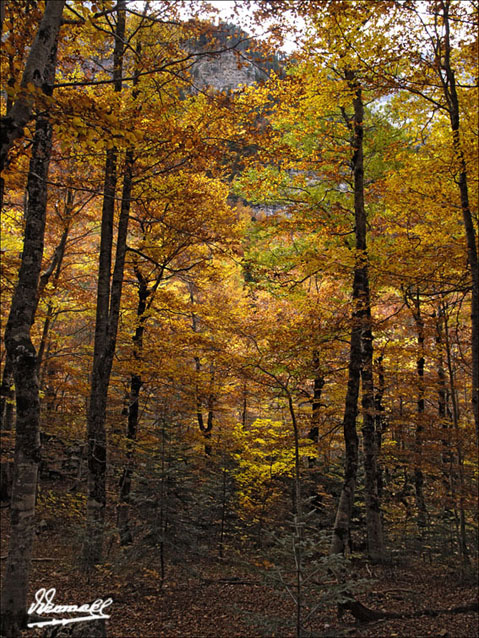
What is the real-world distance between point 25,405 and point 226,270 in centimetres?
841

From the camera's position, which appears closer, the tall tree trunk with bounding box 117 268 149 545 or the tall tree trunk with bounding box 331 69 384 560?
the tall tree trunk with bounding box 331 69 384 560

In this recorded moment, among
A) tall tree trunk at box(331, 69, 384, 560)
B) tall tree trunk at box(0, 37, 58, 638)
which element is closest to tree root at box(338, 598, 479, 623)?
tall tree trunk at box(331, 69, 384, 560)

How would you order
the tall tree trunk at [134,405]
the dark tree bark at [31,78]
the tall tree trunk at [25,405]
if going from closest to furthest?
1. the dark tree bark at [31,78]
2. the tall tree trunk at [25,405]
3. the tall tree trunk at [134,405]

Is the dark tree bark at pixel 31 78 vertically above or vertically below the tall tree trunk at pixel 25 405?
above

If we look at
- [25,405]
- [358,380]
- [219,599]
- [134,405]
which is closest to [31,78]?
[25,405]

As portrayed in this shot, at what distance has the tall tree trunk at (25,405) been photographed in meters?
4.00

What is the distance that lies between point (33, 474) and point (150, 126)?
6033 millimetres

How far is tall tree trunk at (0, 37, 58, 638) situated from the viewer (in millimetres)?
4004

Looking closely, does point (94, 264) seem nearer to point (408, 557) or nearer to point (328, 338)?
point (328, 338)

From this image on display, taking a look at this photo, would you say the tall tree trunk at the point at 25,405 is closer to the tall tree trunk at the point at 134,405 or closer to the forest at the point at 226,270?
the forest at the point at 226,270

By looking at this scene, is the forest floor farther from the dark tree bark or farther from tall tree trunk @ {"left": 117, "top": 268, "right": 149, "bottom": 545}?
the dark tree bark

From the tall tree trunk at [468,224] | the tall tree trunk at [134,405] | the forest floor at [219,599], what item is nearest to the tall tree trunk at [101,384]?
the forest floor at [219,599]

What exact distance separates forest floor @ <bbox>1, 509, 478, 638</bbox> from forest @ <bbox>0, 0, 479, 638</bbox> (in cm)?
5

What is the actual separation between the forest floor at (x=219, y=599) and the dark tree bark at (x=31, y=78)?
4.99 metres
